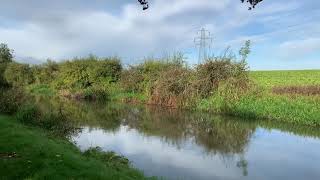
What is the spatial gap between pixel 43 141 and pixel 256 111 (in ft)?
66.8

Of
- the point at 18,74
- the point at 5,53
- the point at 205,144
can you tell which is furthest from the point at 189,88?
the point at 5,53

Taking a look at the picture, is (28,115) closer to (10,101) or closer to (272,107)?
(10,101)

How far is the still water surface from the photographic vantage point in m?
16.7

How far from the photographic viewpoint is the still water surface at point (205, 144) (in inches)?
658

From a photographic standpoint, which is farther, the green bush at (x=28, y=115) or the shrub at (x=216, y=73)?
the shrub at (x=216, y=73)

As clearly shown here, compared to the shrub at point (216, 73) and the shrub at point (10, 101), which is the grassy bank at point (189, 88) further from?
the shrub at point (10, 101)

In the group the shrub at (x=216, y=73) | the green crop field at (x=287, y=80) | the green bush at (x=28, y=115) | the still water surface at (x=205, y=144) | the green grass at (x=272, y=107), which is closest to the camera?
the still water surface at (x=205, y=144)

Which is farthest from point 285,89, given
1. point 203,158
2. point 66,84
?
point 66,84

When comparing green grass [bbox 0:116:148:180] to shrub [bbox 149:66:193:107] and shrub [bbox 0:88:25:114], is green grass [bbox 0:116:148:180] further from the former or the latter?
shrub [bbox 149:66:193:107]

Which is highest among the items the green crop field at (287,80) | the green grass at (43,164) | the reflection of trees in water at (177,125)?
the green crop field at (287,80)

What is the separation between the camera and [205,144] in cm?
2236

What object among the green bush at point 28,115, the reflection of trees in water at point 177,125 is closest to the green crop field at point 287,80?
the reflection of trees in water at point 177,125

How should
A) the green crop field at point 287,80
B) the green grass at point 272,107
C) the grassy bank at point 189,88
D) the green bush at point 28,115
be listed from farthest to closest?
the green crop field at point 287,80 → the grassy bank at point 189,88 → the green grass at point 272,107 → the green bush at point 28,115

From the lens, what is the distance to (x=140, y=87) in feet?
158
